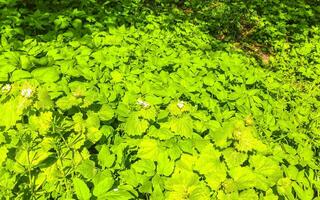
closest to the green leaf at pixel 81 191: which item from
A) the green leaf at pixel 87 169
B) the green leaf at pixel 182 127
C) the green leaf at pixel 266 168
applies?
the green leaf at pixel 87 169

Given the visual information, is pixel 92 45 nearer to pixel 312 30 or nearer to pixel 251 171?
pixel 251 171

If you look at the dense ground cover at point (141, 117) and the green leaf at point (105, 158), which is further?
the green leaf at point (105, 158)

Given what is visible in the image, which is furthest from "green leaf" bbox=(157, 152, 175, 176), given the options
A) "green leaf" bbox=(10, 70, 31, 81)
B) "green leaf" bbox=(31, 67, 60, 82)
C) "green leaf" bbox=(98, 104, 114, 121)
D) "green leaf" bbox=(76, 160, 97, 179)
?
"green leaf" bbox=(10, 70, 31, 81)

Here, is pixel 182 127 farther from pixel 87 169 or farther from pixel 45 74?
pixel 45 74

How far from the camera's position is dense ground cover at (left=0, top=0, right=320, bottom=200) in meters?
1.67

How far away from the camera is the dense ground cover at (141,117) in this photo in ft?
5.49

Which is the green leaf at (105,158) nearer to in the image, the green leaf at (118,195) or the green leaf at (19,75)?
the green leaf at (118,195)

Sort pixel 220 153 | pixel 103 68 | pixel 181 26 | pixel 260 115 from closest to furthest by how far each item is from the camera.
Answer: pixel 220 153, pixel 260 115, pixel 103 68, pixel 181 26

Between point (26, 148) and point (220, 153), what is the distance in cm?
101

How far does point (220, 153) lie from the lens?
1794 millimetres

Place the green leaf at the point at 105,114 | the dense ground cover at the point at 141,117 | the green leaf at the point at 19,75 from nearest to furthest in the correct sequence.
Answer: the dense ground cover at the point at 141,117 < the green leaf at the point at 105,114 < the green leaf at the point at 19,75

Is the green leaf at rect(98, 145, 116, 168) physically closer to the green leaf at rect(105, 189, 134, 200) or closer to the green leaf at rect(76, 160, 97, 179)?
the green leaf at rect(76, 160, 97, 179)

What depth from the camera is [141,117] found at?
7.21 feet

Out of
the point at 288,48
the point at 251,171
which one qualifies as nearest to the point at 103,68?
the point at 251,171
